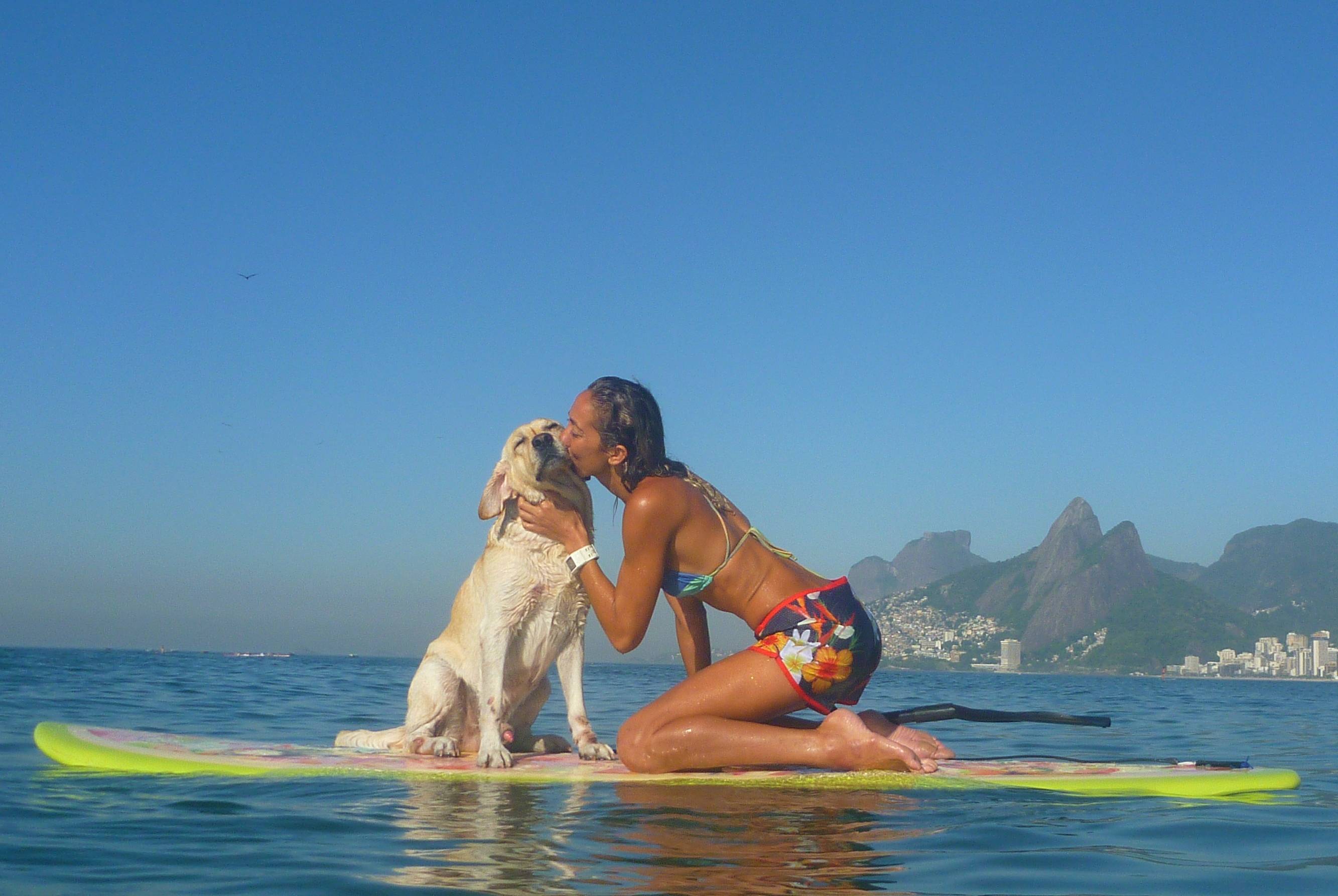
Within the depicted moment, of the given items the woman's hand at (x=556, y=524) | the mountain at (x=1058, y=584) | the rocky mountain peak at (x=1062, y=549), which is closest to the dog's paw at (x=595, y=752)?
the woman's hand at (x=556, y=524)

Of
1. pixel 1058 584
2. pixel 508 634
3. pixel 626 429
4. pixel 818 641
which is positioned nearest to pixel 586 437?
pixel 626 429

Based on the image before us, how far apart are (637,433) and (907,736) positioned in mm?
2116

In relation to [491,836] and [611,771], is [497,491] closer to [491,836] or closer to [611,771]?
[611,771]

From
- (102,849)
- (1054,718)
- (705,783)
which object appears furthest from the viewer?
(1054,718)

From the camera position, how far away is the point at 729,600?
496 cm

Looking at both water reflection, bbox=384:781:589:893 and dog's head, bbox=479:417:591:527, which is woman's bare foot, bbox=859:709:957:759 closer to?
water reflection, bbox=384:781:589:893

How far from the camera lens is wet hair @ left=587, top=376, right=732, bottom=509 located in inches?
195

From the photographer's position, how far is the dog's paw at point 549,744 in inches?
239

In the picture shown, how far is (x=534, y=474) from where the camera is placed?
17.8ft

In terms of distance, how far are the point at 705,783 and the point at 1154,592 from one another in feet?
573

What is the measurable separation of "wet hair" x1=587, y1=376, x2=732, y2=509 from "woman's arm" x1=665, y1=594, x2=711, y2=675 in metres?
0.68

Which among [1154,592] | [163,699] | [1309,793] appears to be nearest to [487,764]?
[1309,793]

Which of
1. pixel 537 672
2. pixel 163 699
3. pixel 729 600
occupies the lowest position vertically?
pixel 163 699

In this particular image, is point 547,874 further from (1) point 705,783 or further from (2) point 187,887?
(1) point 705,783
